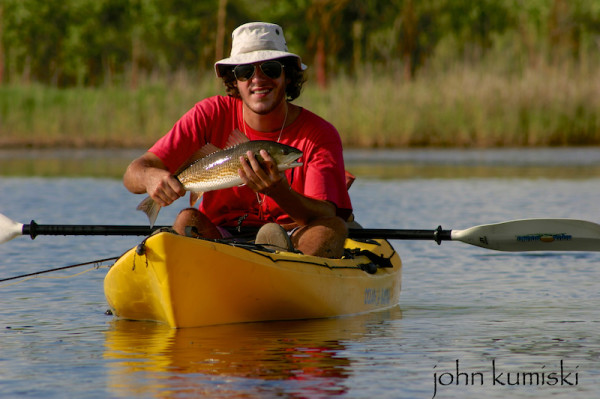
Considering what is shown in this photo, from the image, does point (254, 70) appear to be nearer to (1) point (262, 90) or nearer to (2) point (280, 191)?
(1) point (262, 90)

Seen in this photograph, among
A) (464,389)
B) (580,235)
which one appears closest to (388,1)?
(580,235)

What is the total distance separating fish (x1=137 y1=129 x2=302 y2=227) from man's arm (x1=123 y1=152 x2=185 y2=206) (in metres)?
0.06

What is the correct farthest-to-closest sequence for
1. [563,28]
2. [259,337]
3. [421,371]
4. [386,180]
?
[563,28]
[386,180]
[259,337]
[421,371]

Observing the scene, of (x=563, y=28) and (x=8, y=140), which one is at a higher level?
(x=563, y=28)

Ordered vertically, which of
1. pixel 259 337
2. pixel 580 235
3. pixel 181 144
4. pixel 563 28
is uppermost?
pixel 563 28

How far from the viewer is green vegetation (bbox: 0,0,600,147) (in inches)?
833

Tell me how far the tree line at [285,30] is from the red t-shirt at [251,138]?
76.5 feet

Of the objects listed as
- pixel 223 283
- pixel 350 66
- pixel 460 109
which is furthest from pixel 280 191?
pixel 350 66

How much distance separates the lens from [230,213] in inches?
276

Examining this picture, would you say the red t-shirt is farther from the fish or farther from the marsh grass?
the marsh grass

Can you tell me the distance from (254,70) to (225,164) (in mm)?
983

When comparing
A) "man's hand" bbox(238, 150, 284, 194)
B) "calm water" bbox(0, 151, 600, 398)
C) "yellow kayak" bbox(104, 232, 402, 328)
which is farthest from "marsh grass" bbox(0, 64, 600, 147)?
"man's hand" bbox(238, 150, 284, 194)

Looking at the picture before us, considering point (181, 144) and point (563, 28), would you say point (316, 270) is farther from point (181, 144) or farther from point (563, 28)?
point (563, 28)

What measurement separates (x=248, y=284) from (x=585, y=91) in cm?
1528
